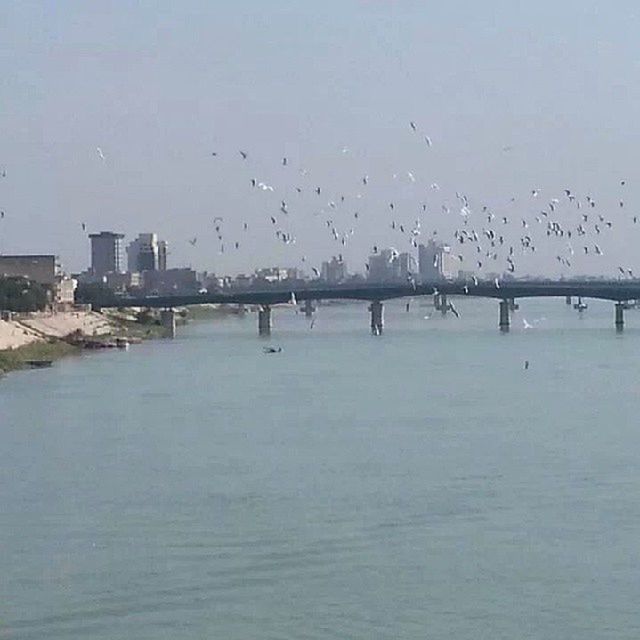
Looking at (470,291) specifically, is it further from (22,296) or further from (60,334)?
(22,296)

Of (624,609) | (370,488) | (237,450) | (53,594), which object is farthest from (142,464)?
(624,609)

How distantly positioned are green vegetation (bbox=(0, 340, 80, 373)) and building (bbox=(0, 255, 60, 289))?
16.7 meters

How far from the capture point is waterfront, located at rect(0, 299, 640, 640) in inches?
288

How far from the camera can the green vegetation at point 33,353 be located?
2510 centimetres

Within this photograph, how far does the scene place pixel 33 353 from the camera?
28.2m

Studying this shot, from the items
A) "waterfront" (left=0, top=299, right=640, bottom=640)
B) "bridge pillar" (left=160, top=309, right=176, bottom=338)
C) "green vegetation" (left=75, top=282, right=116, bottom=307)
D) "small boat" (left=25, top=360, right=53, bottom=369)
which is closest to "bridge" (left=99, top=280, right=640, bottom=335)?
"bridge pillar" (left=160, top=309, right=176, bottom=338)

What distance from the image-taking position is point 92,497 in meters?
10.3

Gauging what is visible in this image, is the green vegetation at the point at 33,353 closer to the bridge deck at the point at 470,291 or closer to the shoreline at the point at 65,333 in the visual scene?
the shoreline at the point at 65,333

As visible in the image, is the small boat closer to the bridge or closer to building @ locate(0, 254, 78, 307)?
the bridge

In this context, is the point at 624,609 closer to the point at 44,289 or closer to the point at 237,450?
the point at 237,450

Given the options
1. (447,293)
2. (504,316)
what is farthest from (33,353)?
(504,316)

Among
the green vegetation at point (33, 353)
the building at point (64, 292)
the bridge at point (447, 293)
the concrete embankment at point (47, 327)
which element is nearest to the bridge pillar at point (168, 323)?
the bridge at point (447, 293)

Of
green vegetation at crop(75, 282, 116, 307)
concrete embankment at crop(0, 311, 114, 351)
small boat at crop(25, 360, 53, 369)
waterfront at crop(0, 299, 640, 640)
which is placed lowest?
small boat at crop(25, 360, 53, 369)

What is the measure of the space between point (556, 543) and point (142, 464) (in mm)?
4099
